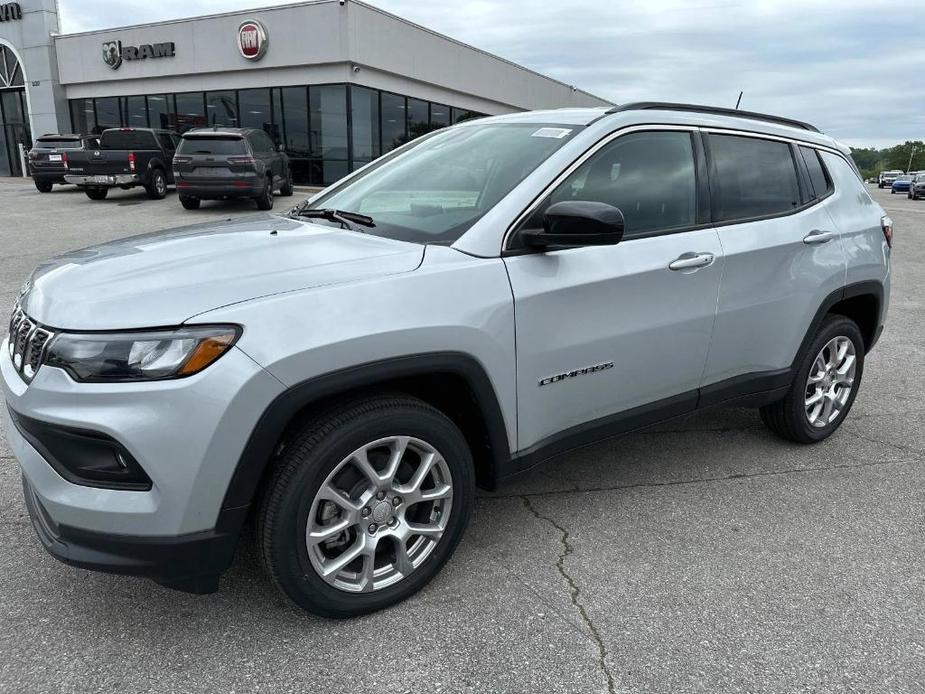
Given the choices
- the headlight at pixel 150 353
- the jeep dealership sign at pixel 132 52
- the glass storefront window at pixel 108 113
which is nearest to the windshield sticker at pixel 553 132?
the headlight at pixel 150 353

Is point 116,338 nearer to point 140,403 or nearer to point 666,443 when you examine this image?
point 140,403

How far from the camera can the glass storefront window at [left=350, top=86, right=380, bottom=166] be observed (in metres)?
22.3

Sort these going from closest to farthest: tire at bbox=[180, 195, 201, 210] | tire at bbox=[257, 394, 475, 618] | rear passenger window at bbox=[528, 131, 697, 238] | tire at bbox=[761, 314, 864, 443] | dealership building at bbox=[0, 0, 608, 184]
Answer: tire at bbox=[257, 394, 475, 618]
rear passenger window at bbox=[528, 131, 697, 238]
tire at bbox=[761, 314, 864, 443]
tire at bbox=[180, 195, 201, 210]
dealership building at bbox=[0, 0, 608, 184]

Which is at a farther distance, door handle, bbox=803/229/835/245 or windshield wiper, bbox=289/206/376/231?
door handle, bbox=803/229/835/245

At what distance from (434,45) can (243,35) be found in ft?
22.7

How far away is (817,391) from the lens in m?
4.02

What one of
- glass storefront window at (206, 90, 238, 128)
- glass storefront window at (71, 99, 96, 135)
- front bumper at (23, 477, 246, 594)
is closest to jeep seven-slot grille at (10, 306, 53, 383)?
front bumper at (23, 477, 246, 594)

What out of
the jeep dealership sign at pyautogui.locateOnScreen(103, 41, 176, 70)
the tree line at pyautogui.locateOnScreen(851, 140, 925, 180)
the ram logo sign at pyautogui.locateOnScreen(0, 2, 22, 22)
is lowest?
the tree line at pyautogui.locateOnScreen(851, 140, 925, 180)

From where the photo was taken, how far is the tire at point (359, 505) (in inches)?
87.4

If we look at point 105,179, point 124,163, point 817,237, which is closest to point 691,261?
point 817,237

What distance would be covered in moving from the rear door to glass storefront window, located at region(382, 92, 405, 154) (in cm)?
2116

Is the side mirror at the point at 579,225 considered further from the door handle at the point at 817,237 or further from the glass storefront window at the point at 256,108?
the glass storefront window at the point at 256,108

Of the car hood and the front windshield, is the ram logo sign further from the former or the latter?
the car hood

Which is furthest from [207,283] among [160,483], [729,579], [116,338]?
[729,579]
